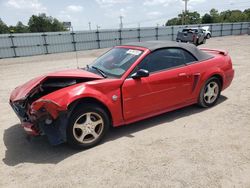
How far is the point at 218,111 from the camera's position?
15.2 feet

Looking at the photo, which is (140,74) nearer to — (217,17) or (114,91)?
(114,91)

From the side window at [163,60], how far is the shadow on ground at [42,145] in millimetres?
1034

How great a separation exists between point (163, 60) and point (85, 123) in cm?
187

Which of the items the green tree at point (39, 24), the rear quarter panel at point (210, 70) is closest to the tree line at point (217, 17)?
the green tree at point (39, 24)

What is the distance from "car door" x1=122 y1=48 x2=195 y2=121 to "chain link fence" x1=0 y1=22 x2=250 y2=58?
12877 millimetres

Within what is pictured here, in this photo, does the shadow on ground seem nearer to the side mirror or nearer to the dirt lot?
the dirt lot

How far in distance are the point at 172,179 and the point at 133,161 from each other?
2.02 feet

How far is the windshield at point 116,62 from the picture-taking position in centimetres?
382

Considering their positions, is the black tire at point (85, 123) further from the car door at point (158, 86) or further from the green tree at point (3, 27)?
the green tree at point (3, 27)

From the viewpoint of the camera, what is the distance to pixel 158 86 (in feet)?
12.8

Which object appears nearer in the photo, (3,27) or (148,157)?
(148,157)

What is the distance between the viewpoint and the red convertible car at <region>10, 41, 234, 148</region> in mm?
3170

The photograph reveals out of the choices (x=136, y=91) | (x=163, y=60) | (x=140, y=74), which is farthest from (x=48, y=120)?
(x=163, y=60)

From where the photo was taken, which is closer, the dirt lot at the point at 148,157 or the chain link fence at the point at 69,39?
the dirt lot at the point at 148,157
